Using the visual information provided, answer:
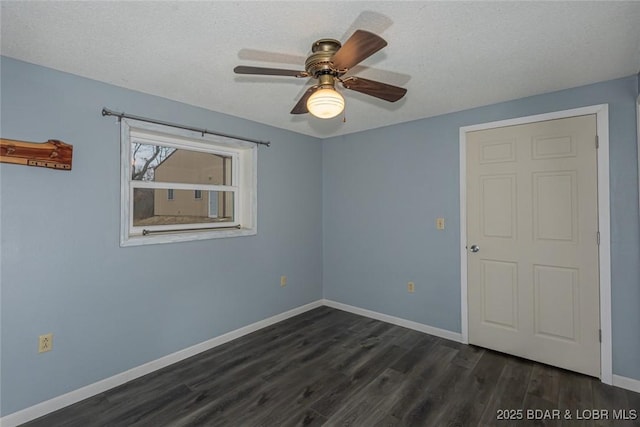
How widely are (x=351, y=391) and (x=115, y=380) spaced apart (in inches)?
73.2

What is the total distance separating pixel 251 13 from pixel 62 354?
8.48 ft

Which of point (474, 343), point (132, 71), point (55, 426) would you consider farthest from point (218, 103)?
point (474, 343)

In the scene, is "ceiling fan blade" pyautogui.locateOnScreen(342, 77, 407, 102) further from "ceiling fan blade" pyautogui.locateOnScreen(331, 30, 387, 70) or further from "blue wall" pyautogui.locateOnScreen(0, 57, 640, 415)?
"blue wall" pyautogui.locateOnScreen(0, 57, 640, 415)

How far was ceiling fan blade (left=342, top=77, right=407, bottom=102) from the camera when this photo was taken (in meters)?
1.72

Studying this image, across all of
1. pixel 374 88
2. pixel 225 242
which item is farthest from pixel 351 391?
pixel 374 88

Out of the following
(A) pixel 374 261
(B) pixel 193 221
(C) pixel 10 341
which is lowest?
(C) pixel 10 341

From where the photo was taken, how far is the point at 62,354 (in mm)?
2109

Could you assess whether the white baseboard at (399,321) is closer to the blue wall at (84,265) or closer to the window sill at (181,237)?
the blue wall at (84,265)

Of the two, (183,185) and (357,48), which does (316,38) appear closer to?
(357,48)

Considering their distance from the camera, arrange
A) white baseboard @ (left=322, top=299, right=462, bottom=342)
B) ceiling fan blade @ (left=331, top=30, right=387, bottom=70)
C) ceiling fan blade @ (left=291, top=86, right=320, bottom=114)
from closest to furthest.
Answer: ceiling fan blade @ (left=331, top=30, right=387, bottom=70)
ceiling fan blade @ (left=291, top=86, right=320, bottom=114)
white baseboard @ (left=322, top=299, right=462, bottom=342)

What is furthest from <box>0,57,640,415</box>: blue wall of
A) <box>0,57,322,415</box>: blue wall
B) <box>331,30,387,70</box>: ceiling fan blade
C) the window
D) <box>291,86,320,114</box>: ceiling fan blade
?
<box>331,30,387,70</box>: ceiling fan blade

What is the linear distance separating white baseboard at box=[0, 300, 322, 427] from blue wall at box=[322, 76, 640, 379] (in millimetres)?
1430

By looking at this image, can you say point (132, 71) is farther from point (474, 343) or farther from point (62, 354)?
point (474, 343)

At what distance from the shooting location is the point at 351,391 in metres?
2.27
